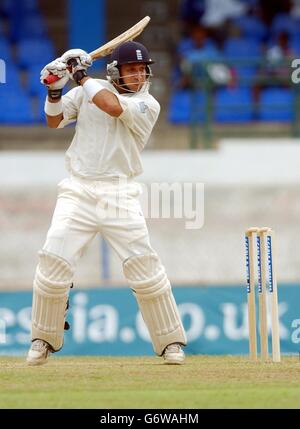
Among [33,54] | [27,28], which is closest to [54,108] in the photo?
[33,54]

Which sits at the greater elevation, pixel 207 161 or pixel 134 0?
→ pixel 134 0

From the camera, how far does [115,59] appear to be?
7.48m

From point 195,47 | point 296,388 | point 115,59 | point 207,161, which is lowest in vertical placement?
point 296,388

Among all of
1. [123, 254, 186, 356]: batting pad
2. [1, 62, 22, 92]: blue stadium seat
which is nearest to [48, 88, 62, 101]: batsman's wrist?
[123, 254, 186, 356]: batting pad

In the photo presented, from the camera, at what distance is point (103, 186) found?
24.4ft

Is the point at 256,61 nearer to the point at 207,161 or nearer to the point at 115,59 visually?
the point at 207,161

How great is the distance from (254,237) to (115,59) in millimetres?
1315

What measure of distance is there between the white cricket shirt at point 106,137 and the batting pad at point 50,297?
0.55 metres

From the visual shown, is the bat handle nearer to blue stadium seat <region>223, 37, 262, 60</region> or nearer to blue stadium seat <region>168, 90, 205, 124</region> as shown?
blue stadium seat <region>168, 90, 205, 124</region>

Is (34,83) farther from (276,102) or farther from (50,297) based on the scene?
(50,297)

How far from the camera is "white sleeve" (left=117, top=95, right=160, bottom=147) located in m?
7.33

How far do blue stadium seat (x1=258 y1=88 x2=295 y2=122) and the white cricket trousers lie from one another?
712 centimetres
